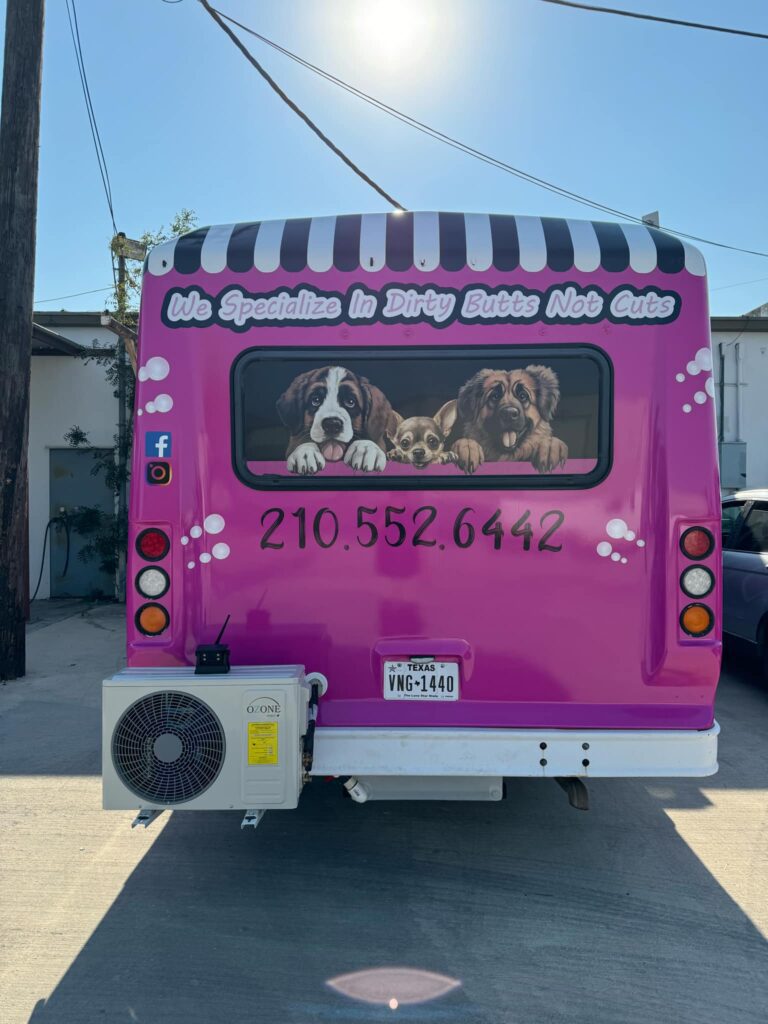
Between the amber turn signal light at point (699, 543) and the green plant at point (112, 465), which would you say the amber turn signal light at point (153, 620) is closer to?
the amber turn signal light at point (699, 543)

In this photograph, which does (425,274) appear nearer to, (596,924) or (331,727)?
(331,727)

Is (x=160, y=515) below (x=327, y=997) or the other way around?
the other way around

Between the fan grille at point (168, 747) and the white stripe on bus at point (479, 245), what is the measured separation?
7.22 feet

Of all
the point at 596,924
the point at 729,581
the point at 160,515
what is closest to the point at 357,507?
the point at 160,515

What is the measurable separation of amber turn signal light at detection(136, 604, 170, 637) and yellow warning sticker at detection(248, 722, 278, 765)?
2.14ft

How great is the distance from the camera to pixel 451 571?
3516 millimetres

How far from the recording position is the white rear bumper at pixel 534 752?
3.41 metres

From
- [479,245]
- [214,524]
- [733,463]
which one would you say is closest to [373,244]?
[479,245]

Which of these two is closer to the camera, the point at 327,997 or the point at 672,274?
the point at 327,997

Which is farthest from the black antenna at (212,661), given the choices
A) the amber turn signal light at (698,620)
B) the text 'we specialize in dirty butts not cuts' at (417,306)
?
the amber turn signal light at (698,620)

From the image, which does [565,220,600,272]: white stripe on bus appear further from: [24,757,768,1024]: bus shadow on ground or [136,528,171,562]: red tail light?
[24,757,768,1024]: bus shadow on ground

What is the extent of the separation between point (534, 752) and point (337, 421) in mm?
1664

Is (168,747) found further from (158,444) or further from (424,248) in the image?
(424,248)

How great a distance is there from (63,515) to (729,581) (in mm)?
9132
